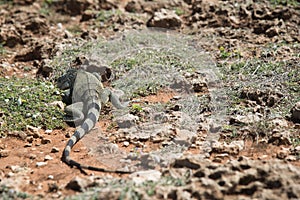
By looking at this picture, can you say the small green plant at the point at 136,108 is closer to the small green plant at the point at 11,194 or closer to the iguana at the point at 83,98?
the iguana at the point at 83,98

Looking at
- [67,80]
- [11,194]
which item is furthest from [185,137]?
[67,80]

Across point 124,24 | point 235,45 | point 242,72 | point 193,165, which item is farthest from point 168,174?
point 124,24

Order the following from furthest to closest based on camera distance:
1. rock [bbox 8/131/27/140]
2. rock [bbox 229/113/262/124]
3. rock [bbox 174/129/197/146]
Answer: rock [bbox 8/131/27/140] < rock [bbox 229/113/262/124] < rock [bbox 174/129/197/146]

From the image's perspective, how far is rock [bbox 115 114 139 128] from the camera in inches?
228

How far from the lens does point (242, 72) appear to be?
23.0 ft

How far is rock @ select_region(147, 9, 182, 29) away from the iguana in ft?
7.54

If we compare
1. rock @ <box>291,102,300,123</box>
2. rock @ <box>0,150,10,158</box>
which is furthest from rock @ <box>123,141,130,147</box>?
rock @ <box>291,102,300,123</box>

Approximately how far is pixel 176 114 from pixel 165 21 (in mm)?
3527

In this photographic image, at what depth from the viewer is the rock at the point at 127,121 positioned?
5.80 meters

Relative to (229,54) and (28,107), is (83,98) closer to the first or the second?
(28,107)

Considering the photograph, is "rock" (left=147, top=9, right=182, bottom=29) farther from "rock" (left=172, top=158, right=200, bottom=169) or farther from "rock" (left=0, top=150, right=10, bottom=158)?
"rock" (left=172, top=158, right=200, bottom=169)

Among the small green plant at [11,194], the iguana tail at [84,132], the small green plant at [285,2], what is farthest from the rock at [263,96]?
the small green plant at [285,2]

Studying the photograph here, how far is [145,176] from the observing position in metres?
4.19

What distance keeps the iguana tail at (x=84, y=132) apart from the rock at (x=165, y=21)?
3.06m
